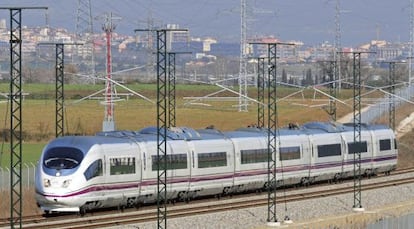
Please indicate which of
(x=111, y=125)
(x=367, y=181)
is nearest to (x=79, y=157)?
(x=367, y=181)

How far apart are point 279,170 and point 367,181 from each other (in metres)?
9.10

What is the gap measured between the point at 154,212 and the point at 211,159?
584cm

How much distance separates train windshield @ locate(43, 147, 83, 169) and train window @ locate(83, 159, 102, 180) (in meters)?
0.49

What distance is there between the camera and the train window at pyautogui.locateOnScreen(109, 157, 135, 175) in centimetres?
4212

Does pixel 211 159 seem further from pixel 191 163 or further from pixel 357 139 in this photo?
pixel 357 139

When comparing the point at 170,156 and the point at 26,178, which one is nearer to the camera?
the point at 170,156

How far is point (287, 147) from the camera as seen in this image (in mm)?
54562

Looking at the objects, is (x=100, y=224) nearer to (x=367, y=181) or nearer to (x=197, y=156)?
(x=197, y=156)

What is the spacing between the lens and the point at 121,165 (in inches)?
1678

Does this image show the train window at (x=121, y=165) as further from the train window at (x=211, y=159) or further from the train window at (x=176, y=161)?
the train window at (x=211, y=159)

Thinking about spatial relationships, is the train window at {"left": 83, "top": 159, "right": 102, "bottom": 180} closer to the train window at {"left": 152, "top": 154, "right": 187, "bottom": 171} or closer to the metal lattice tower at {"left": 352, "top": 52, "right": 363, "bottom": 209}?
the train window at {"left": 152, "top": 154, "right": 187, "bottom": 171}

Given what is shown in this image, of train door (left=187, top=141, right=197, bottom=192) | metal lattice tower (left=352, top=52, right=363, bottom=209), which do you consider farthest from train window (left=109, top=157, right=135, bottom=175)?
metal lattice tower (left=352, top=52, right=363, bottom=209)

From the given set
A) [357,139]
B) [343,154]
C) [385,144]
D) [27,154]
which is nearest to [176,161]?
[343,154]

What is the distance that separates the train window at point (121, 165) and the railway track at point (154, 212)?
1.71 m
